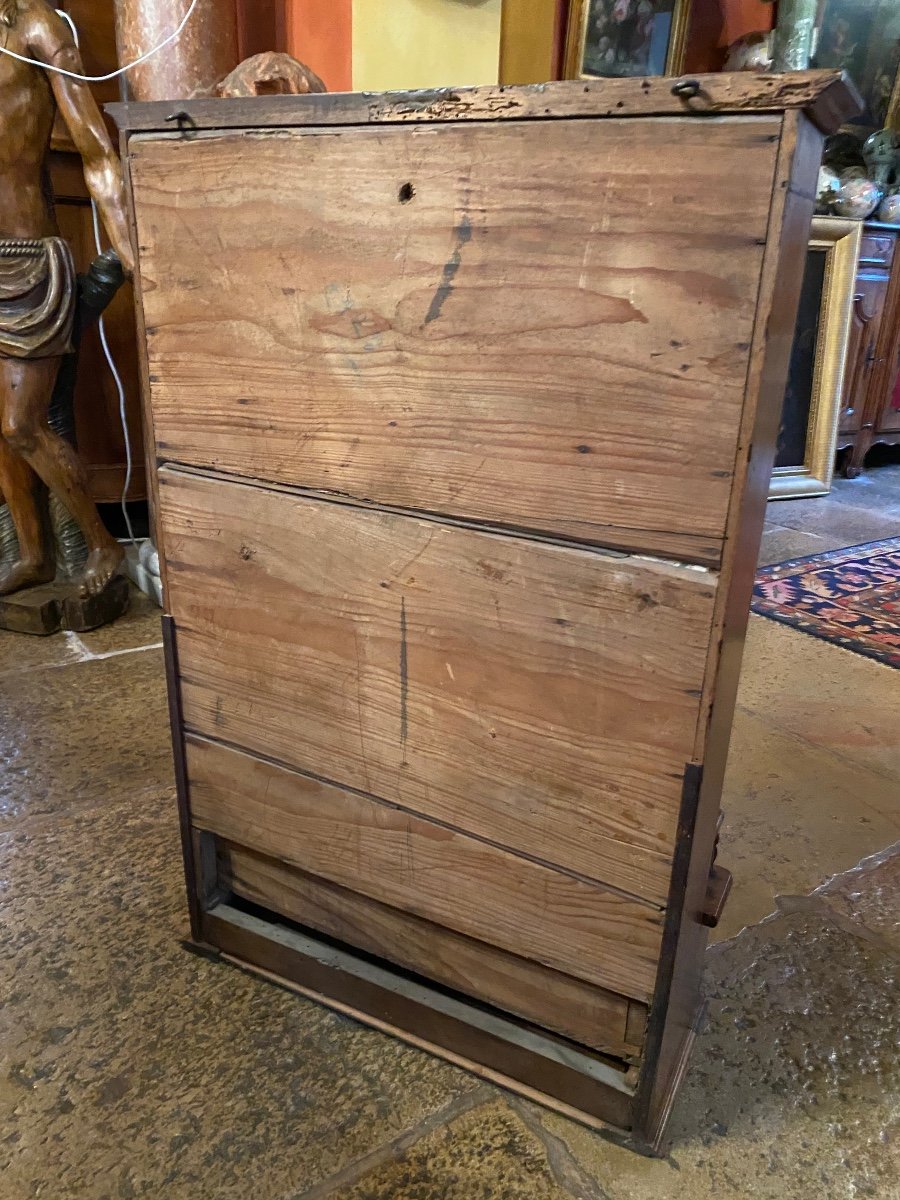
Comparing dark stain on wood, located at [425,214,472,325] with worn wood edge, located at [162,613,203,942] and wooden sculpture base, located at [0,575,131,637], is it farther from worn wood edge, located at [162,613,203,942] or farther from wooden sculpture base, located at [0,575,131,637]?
wooden sculpture base, located at [0,575,131,637]

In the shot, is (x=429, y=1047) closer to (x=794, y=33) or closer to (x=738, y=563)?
(x=738, y=563)

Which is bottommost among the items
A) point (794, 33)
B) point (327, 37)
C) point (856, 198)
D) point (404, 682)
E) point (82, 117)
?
point (404, 682)

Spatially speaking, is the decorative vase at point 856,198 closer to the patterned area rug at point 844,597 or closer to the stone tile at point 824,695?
the patterned area rug at point 844,597

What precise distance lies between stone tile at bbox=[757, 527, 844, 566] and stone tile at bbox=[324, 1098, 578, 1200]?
2252 mm

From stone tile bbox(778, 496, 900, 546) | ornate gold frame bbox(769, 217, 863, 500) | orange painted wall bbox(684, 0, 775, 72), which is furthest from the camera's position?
ornate gold frame bbox(769, 217, 863, 500)

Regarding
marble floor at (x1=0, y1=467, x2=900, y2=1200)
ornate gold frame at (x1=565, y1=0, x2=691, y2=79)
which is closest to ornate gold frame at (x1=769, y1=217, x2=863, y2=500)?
ornate gold frame at (x1=565, y1=0, x2=691, y2=79)

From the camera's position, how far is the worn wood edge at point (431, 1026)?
943 mm

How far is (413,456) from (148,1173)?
773 millimetres

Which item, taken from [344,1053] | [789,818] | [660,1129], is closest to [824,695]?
[789,818]

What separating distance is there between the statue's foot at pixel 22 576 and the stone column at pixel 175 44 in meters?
1.17

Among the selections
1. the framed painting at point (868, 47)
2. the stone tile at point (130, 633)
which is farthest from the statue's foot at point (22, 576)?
the framed painting at point (868, 47)

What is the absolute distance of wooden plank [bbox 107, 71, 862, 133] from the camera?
608 mm

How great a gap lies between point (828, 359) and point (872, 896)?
2867 mm

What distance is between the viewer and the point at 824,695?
6.56 feet
